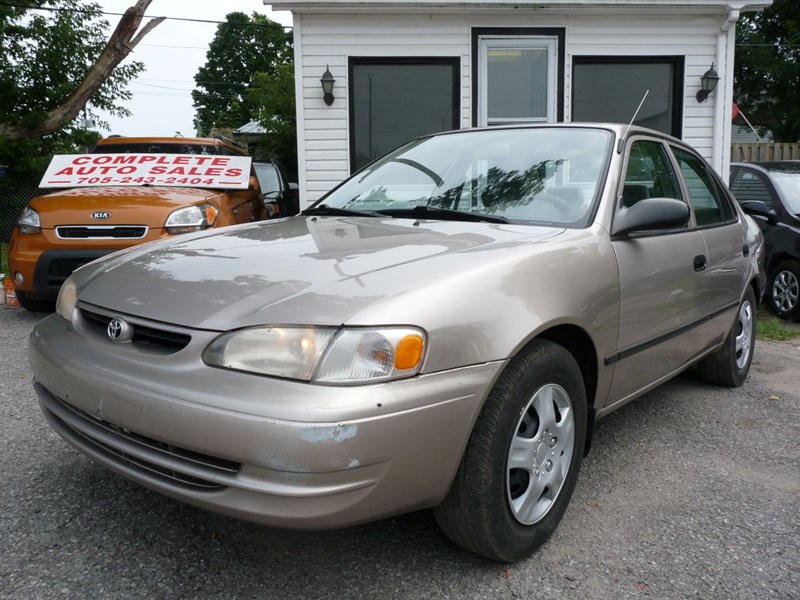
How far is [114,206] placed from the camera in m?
5.53

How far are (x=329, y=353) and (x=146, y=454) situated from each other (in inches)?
25.2

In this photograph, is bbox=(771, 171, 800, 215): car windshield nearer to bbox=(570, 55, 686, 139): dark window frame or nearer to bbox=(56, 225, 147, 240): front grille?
bbox=(570, 55, 686, 139): dark window frame

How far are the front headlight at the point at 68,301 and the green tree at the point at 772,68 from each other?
2691cm

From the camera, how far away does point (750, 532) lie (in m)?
2.54

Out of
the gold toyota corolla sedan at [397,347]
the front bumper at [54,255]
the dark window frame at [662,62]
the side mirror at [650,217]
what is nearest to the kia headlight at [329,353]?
the gold toyota corolla sedan at [397,347]

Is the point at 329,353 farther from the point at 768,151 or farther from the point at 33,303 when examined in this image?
the point at 768,151

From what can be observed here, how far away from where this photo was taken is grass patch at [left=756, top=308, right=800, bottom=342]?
20.4 feet

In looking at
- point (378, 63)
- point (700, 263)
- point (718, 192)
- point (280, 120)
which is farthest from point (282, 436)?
point (280, 120)

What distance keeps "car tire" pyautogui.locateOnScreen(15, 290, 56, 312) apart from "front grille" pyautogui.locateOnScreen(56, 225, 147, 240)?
61 cm

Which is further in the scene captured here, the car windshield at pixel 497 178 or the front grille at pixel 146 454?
the car windshield at pixel 497 178

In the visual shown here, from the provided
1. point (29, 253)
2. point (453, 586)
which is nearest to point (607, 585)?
point (453, 586)

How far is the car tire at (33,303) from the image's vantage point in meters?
5.65

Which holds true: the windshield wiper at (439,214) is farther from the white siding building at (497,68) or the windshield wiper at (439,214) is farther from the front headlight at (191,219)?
the white siding building at (497,68)

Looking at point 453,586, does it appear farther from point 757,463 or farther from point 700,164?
point 700,164
